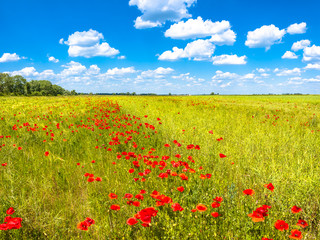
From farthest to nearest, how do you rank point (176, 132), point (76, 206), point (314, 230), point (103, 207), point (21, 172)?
1. point (176, 132)
2. point (21, 172)
3. point (76, 206)
4. point (103, 207)
5. point (314, 230)

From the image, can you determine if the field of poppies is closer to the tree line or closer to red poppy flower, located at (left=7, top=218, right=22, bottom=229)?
red poppy flower, located at (left=7, top=218, right=22, bottom=229)

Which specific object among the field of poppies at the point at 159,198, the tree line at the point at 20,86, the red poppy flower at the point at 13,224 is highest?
the tree line at the point at 20,86

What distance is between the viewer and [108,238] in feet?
5.96

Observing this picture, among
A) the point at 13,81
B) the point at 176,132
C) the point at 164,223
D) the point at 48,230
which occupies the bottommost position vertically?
the point at 48,230

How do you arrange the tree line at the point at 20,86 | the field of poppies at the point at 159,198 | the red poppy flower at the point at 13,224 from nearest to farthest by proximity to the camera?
the red poppy flower at the point at 13,224
the field of poppies at the point at 159,198
the tree line at the point at 20,86

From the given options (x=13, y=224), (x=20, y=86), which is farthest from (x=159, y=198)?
(x=20, y=86)

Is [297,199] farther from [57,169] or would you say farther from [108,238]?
[57,169]

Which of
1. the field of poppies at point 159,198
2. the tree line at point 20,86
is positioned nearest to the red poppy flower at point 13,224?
the field of poppies at point 159,198

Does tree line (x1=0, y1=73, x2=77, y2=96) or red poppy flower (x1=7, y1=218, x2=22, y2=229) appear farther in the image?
tree line (x1=0, y1=73, x2=77, y2=96)

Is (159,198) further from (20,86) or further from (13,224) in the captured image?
(20,86)

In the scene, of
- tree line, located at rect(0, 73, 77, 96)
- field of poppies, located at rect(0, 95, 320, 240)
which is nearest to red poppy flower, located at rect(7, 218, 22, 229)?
field of poppies, located at rect(0, 95, 320, 240)

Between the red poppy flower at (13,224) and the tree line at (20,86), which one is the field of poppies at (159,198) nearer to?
the red poppy flower at (13,224)

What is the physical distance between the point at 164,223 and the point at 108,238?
568 millimetres

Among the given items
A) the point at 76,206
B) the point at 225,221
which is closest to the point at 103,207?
the point at 76,206
